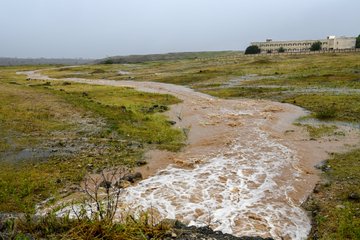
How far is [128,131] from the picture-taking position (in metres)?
23.2

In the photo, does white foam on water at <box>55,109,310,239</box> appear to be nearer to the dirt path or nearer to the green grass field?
the dirt path

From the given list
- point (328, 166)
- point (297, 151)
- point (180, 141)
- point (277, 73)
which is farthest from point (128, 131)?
point (277, 73)

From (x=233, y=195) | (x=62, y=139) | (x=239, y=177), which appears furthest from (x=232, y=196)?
(x=62, y=139)

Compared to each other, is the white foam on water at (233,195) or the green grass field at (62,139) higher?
the green grass field at (62,139)

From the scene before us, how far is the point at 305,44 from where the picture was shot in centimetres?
15738

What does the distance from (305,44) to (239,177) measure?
155 metres

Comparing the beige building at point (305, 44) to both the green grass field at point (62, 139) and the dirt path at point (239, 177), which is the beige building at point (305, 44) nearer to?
the green grass field at point (62, 139)

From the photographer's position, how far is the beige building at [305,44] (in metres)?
141

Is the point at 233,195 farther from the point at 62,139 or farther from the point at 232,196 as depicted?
the point at 62,139

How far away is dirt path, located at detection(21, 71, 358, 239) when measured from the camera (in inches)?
464

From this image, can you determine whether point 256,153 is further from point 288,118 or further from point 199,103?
point 199,103

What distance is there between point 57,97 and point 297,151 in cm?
2554

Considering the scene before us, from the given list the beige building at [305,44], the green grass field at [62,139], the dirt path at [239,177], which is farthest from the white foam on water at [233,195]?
the beige building at [305,44]

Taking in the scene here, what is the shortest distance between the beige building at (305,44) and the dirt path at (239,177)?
120 m
